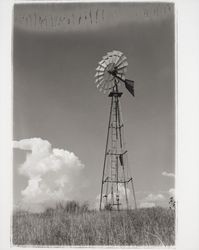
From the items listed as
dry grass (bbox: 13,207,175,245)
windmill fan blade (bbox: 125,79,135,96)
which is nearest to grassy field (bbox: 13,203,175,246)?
dry grass (bbox: 13,207,175,245)

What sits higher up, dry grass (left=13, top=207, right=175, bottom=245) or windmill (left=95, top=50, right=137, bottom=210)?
windmill (left=95, top=50, right=137, bottom=210)

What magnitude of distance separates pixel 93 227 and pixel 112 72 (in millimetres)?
1059

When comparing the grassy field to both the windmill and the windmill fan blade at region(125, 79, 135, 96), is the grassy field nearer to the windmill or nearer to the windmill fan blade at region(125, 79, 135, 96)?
the windmill

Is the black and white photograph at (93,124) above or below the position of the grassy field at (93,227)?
above

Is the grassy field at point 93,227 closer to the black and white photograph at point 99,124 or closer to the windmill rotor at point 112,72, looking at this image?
the black and white photograph at point 99,124

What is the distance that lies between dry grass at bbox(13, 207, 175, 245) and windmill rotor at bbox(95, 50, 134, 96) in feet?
2.78

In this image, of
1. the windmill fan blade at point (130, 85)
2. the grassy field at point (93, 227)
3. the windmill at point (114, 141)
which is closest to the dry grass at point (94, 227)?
the grassy field at point (93, 227)

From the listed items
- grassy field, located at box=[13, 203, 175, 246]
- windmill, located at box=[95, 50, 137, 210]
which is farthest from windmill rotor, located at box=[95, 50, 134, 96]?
grassy field, located at box=[13, 203, 175, 246]

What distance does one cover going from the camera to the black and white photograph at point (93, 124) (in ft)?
10.6

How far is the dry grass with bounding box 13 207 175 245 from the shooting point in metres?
3.21

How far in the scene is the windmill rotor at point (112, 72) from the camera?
3.24 meters

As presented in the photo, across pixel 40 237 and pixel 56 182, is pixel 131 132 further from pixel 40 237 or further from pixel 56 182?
pixel 40 237

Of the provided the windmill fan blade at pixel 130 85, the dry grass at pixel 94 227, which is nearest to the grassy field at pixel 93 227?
the dry grass at pixel 94 227

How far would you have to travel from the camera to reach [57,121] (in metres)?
3.28
